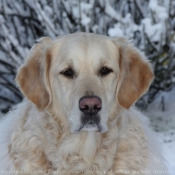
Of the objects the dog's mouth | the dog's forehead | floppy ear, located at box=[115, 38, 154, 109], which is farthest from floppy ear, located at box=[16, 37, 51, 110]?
floppy ear, located at box=[115, 38, 154, 109]

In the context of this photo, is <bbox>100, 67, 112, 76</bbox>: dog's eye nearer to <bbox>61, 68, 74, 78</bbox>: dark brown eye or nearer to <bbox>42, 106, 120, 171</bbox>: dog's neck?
<bbox>61, 68, 74, 78</bbox>: dark brown eye

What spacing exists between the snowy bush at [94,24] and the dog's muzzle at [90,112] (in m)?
2.77

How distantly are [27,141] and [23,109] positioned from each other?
0.31m

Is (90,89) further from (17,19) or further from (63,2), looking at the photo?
(17,19)

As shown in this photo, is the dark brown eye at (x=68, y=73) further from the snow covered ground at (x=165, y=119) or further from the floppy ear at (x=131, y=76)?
the snow covered ground at (x=165, y=119)

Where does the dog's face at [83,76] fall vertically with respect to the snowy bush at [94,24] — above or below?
above

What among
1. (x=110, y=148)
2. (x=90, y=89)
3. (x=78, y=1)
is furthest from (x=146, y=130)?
(x=78, y=1)

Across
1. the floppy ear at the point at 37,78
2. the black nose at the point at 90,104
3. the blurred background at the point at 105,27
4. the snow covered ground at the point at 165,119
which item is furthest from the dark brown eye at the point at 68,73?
the snow covered ground at the point at 165,119

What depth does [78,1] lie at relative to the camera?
265 inches

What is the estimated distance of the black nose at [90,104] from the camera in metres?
3.78

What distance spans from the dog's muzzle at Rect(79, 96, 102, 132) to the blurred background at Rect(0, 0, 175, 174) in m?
2.75

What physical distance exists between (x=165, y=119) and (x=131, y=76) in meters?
3.58

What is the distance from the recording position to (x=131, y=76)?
4242 mm

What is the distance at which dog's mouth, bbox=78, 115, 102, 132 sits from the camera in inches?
153
